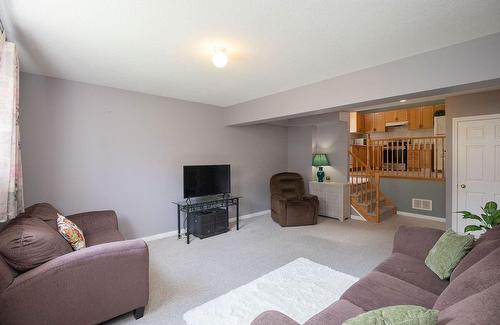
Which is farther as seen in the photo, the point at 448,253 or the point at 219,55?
the point at 219,55

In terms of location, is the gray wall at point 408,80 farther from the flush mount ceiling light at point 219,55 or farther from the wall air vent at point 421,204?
the wall air vent at point 421,204

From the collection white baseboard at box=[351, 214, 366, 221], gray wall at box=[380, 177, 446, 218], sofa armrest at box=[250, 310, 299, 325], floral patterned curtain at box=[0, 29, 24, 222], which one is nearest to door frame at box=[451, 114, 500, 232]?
gray wall at box=[380, 177, 446, 218]

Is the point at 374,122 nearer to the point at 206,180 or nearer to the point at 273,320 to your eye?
the point at 206,180

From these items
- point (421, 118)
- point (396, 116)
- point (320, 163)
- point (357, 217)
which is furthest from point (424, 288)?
point (396, 116)

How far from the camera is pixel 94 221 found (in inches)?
116

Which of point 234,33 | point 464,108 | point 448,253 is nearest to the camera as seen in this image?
point 448,253

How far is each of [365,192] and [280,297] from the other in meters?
4.06

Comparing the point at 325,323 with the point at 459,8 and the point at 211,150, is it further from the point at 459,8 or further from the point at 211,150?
the point at 211,150

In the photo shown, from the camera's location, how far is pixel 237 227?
441cm

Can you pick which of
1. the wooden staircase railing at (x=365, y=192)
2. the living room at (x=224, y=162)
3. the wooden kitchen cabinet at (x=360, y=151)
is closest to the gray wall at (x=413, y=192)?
the living room at (x=224, y=162)

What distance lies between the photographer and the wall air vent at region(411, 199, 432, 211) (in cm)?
522

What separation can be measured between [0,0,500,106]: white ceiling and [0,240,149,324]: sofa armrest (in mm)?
1774

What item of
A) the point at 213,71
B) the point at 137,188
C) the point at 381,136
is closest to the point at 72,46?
the point at 213,71

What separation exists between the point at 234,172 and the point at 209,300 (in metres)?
3.07
